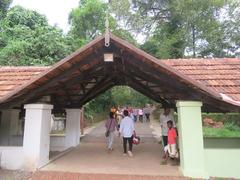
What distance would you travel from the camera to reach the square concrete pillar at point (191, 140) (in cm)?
759

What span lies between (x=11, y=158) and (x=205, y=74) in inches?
277

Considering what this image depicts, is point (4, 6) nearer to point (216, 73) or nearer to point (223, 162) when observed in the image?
point (216, 73)

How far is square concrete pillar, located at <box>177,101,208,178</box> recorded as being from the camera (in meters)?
7.59

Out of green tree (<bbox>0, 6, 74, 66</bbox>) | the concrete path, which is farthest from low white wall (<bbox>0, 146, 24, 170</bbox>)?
green tree (<bbox>0, 6, 74, 66</bbox>)

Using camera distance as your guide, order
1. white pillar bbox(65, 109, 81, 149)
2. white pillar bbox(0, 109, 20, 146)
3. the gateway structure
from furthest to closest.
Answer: white pillar bbox(65, 109, 81, 149) < white pillar bbox(0, 109, 20, 146) < the gateway structure

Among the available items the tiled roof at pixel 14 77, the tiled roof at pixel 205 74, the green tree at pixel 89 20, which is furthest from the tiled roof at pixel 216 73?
the green tree at pixel 89 20

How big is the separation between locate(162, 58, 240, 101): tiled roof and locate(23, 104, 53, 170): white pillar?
515 centimetres

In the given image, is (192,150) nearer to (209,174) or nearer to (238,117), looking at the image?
(209,174)

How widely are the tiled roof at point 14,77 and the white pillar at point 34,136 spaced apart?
4.58 feet

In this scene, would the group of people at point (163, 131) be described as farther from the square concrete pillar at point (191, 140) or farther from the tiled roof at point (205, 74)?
the tiled roof at point (205, 74)

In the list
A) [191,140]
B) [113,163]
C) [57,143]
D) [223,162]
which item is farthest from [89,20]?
[223,162]

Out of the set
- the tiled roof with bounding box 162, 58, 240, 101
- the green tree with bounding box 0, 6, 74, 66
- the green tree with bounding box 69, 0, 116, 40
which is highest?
the green tree with bounding box 69, 0, 116, 40

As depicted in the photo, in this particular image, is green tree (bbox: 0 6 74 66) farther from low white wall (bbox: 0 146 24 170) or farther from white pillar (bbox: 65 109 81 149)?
low white wall (bbox: 0 146 24 170)

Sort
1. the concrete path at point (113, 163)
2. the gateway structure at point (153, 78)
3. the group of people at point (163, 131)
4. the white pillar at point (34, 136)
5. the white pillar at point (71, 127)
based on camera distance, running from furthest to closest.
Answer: the white pillar at point (71, 127), the group of people at point (163, 131), the white pillar at point (34, 136), the concrete path at point (113, 163), the gateway structure at point (153, 78)
